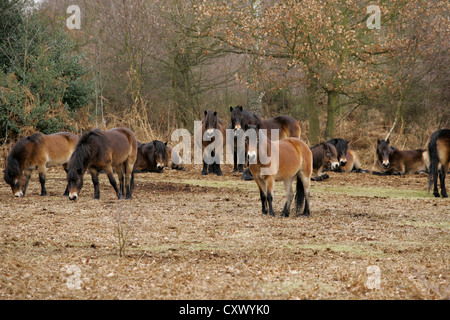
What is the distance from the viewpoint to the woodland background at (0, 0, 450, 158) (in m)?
17.8

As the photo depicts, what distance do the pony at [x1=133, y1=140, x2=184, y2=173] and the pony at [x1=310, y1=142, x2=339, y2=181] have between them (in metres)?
4.38

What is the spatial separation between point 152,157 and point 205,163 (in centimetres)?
164

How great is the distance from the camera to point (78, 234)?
726 centimetres

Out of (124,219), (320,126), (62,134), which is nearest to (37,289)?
(124,219)

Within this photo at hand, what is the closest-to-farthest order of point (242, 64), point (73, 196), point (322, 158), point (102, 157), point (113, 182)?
point (73, 196), point (102, 157), point (113, 182), point (322, 158), point (242, 64)

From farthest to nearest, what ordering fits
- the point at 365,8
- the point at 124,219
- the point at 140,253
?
the point at 365,8 → the point at 124,219 → the point at 140,253

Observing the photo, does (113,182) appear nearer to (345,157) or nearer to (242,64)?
(345,157)

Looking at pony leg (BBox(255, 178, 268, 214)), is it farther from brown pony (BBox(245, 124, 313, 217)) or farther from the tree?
the tree

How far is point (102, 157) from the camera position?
10.1 metres

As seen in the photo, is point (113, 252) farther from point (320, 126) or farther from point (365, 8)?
point (320, 126)

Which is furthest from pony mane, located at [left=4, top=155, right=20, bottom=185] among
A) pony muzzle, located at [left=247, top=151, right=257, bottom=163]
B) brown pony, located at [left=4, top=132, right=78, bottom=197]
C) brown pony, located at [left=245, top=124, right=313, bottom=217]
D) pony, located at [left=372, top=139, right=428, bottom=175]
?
pony, located at [left=372, top=139, right=428, bottom=175]

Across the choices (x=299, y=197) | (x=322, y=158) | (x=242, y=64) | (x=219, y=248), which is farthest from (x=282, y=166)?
(x=242, y=64)

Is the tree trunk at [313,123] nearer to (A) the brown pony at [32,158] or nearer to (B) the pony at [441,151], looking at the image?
(B) the pony at [441,151]

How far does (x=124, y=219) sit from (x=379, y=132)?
1537cm
